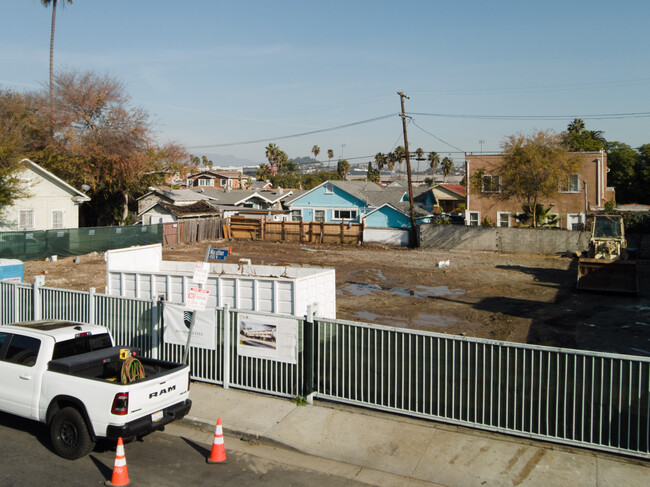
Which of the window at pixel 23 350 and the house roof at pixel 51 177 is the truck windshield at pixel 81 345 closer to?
the window at pixel 23 350

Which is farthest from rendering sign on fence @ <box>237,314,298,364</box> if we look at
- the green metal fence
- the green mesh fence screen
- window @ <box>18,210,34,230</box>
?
window @ <box>18,210,34,230</box>

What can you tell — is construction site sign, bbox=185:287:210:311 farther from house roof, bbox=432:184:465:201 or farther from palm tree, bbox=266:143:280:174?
palm tree, bbox=266:143:280:174

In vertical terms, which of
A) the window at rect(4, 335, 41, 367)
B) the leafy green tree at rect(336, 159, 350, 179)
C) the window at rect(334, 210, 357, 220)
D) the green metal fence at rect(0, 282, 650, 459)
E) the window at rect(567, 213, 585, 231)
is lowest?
the green metal fence at rect(0, 282, 650, 459)

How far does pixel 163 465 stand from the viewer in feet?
24.1

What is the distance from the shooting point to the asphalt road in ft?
22.6

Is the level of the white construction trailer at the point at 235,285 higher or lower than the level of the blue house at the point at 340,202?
lower

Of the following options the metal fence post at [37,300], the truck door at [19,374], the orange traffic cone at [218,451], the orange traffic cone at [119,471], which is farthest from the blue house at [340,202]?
the orange traffic cone at [119,471]

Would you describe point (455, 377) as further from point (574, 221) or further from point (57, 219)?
point (574, 221)

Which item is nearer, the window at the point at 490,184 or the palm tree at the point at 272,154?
the window at the point at 490,184

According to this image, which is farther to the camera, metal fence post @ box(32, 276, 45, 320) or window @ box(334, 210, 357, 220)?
window @ box(334, 210, 357, 220)

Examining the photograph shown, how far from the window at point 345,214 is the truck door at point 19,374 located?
1654 inches

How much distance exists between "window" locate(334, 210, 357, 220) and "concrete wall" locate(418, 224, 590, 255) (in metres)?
12.8

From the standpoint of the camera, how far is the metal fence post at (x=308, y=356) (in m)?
9.41

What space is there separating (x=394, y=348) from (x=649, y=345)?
8918 mm
